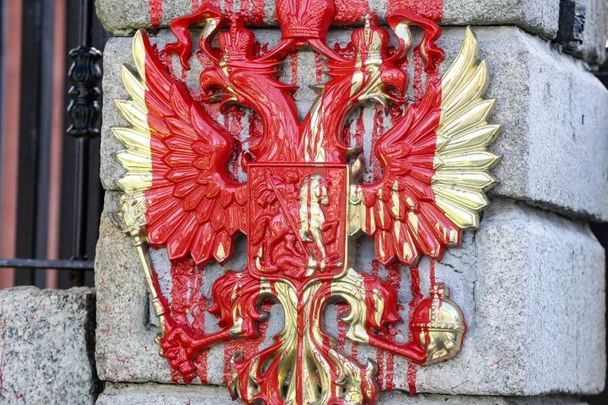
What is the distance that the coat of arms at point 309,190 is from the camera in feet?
8.36

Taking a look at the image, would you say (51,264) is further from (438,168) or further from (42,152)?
(42,152)

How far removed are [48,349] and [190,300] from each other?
14.6 inches

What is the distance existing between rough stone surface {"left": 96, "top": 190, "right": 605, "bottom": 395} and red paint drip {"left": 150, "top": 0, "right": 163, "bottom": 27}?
36cm

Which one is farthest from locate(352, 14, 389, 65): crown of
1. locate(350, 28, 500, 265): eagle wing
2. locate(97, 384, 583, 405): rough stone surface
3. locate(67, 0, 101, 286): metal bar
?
locate(67, 0, 101, 286): metal bar

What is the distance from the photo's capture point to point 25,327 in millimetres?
2889

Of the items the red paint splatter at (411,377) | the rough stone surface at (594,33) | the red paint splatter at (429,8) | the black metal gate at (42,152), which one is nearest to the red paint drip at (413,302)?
the red paint splatter at (411,377)

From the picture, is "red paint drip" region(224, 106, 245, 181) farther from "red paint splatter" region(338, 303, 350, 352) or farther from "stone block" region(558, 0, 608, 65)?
"stone block" region(558, 0, 608, 65)

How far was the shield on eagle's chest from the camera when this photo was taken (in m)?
2.57

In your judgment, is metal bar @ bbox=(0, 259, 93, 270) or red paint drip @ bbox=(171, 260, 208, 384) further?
metal bar @ bbox=(0, 259, 93, 270)

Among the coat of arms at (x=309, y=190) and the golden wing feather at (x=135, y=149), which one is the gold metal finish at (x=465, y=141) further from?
Answer: the golden wing feather at (x=135, y=149)

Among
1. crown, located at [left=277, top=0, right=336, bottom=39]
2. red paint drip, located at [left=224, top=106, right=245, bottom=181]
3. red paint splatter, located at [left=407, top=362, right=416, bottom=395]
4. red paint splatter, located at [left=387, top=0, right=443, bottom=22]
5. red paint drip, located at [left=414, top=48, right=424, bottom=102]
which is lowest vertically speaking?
red paint splatter, located at [left=407, top=362, right=416, bottom=395]

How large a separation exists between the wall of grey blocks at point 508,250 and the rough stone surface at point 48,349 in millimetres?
111

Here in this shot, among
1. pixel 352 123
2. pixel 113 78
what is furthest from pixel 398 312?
pixel 113 78

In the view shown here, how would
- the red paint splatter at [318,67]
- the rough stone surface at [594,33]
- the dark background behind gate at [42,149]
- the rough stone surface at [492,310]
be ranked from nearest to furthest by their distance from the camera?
the rough stone surface at [492,310] < the red paint splatter at [318,67] < the rough stone surface at [594,33] < the dark background behind gate at [42,149]
